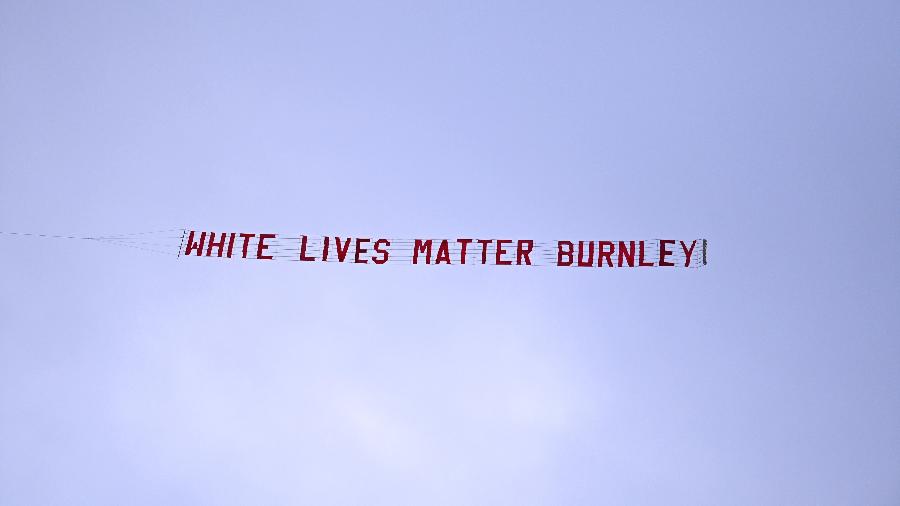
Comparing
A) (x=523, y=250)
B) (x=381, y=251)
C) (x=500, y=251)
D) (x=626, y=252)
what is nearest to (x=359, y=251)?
(x=381, y=251)

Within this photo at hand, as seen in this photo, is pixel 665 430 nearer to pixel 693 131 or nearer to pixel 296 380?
pixel 693 131

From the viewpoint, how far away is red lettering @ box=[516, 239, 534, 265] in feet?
22.3

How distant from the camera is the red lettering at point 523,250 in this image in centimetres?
679

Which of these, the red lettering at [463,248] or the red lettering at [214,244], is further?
the red lettering at [463,248]

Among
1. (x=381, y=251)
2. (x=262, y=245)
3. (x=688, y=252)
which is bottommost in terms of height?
(x=381, y=251)

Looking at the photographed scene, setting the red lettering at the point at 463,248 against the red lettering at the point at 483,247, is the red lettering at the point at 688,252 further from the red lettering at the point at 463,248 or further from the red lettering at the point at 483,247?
the red lettering at the point at 463,248

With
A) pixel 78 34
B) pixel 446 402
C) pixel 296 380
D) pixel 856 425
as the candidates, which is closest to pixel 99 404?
pixel 296 380

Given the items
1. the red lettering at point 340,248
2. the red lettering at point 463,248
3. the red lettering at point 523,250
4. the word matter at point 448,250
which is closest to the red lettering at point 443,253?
the word matter at point 448,250

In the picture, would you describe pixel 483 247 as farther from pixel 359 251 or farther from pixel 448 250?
pixel 359 251

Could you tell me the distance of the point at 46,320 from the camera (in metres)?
7.28

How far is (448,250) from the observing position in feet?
23.0

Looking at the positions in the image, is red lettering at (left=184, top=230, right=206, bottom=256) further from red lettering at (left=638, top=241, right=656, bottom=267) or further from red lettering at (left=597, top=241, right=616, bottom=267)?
red lettering at (left=638, top=241, right=656, bottom=267)

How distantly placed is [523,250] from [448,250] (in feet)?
2.21

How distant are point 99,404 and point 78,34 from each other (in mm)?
3666
